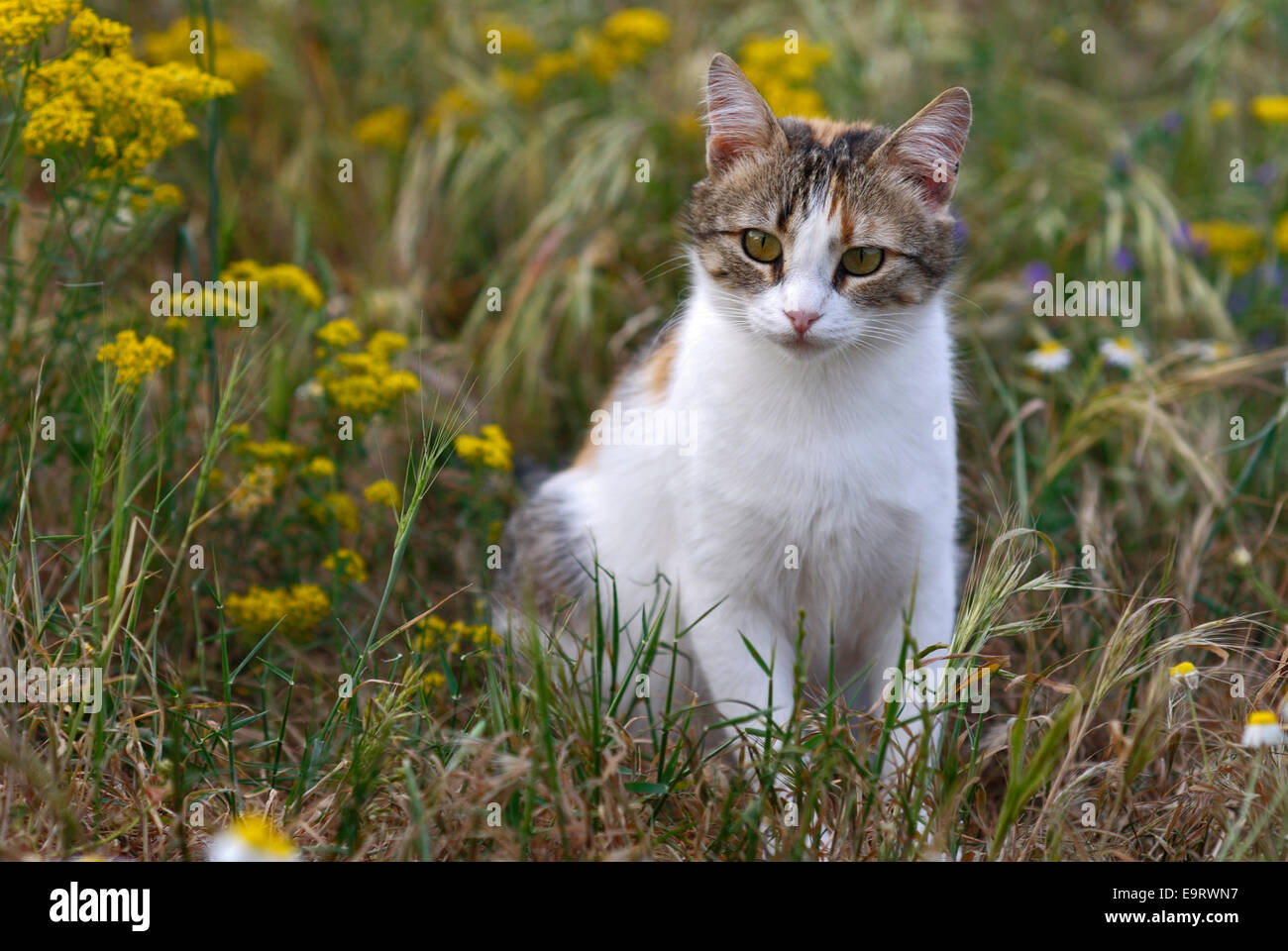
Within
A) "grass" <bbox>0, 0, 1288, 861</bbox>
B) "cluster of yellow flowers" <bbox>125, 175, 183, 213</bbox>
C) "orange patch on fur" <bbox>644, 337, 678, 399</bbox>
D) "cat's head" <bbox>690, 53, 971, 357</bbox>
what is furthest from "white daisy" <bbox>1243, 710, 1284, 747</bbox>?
"cluster of yellow flowers" <bbox>125, 175, 183, 213</bbox>

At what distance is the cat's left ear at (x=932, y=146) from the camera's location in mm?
2895

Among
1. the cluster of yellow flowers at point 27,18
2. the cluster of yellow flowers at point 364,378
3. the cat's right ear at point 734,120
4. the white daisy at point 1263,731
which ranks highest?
the cluster of yellow flowers at point 27,18

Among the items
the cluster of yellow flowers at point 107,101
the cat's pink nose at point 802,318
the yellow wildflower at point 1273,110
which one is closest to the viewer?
the cat's pink nose at point 802,318

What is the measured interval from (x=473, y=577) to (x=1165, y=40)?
534cm

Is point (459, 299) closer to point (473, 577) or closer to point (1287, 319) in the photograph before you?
point (473, 577)

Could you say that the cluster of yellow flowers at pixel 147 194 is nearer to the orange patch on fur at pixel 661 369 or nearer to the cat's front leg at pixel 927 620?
the orange patch on fur at pixel 661 369

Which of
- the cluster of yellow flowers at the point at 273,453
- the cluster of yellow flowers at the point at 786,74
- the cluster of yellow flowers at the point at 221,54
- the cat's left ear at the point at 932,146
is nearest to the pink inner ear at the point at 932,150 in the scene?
the cat's left ear at the point at 932,146

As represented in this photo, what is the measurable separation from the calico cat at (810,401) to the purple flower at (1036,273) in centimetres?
175

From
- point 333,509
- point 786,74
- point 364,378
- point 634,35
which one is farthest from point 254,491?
point 786,74

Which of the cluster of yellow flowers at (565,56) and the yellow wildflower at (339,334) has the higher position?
the cluster of yellow flowers at (565,56)

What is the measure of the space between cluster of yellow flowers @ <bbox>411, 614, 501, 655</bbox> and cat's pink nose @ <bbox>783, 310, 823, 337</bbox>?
1122 mm

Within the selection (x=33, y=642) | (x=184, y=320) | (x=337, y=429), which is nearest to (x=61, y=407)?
(x=184, y=320)

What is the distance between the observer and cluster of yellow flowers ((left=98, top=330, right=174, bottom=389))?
298 centimetres

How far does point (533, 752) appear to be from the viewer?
7.91 ft
